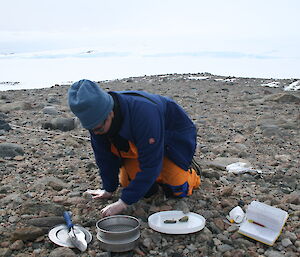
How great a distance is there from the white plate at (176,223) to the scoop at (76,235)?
19.6 inches

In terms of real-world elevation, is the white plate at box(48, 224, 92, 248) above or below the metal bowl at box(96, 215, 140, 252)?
below

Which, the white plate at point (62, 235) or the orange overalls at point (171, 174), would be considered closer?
the white plate at point (62, 235)

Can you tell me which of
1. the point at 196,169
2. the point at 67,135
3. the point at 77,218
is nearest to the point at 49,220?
the point at 77,218

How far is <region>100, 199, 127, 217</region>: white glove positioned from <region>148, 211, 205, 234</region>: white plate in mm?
221

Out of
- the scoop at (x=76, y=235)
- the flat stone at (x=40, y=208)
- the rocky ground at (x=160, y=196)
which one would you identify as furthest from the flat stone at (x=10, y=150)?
Answer: the scoop at (x=76, y=235)

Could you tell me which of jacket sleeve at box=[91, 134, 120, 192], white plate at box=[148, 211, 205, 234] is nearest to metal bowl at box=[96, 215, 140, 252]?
white plate at box=[148, 211, 205, 234]

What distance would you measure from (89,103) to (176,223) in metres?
1.12

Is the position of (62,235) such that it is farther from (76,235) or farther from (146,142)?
(146,142)

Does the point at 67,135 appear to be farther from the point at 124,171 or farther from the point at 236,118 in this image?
the point at 236,118

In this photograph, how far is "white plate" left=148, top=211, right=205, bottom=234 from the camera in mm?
2713

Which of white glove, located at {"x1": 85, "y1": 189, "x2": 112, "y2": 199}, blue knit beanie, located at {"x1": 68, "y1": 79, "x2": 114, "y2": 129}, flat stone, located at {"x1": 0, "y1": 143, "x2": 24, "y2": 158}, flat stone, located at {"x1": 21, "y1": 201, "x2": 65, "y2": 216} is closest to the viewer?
blue knit beanie, located at {"x1": 68, "y1": 79, "x2": 114, "y2": 129}

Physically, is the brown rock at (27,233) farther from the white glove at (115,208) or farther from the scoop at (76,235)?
the white glove at (115,208)

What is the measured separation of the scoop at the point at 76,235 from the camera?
8.32ft

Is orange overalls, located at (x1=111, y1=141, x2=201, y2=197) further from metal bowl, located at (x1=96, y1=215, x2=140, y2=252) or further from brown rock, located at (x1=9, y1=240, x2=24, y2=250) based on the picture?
brown rock, located at (x1=9, y1=240, x2=24, y2=250)
